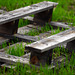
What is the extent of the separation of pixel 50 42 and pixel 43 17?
8.78 ft

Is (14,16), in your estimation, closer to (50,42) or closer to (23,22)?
(50,42)

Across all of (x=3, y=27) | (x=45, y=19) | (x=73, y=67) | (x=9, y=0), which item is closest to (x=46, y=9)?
(x=45, y=19)

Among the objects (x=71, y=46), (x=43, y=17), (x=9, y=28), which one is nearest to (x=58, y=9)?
(x=43, y=17)

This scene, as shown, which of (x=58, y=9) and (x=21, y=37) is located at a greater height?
(x=21, y=37)

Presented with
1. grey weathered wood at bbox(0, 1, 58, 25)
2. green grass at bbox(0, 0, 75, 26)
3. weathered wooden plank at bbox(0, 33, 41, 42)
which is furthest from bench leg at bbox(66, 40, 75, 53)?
green grass at bbox(0, 0, 75, 26)

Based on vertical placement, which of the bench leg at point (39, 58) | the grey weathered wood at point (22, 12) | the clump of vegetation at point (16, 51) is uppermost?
the grey weathered wood at point (22, 12)

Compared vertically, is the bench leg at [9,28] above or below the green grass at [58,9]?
above

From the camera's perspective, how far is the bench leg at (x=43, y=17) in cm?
676

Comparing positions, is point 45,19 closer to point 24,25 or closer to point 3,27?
point 24,25

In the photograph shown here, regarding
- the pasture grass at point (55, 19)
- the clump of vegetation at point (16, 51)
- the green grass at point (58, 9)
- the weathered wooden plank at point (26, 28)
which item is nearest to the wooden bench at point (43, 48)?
the pasture grass at point (55, 19)

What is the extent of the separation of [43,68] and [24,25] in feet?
9.55

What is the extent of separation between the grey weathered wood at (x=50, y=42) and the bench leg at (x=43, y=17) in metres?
1.97

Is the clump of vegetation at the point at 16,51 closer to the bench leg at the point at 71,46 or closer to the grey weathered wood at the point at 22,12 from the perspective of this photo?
the grey weathered wood at the point at 22,12

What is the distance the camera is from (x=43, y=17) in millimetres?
6777
